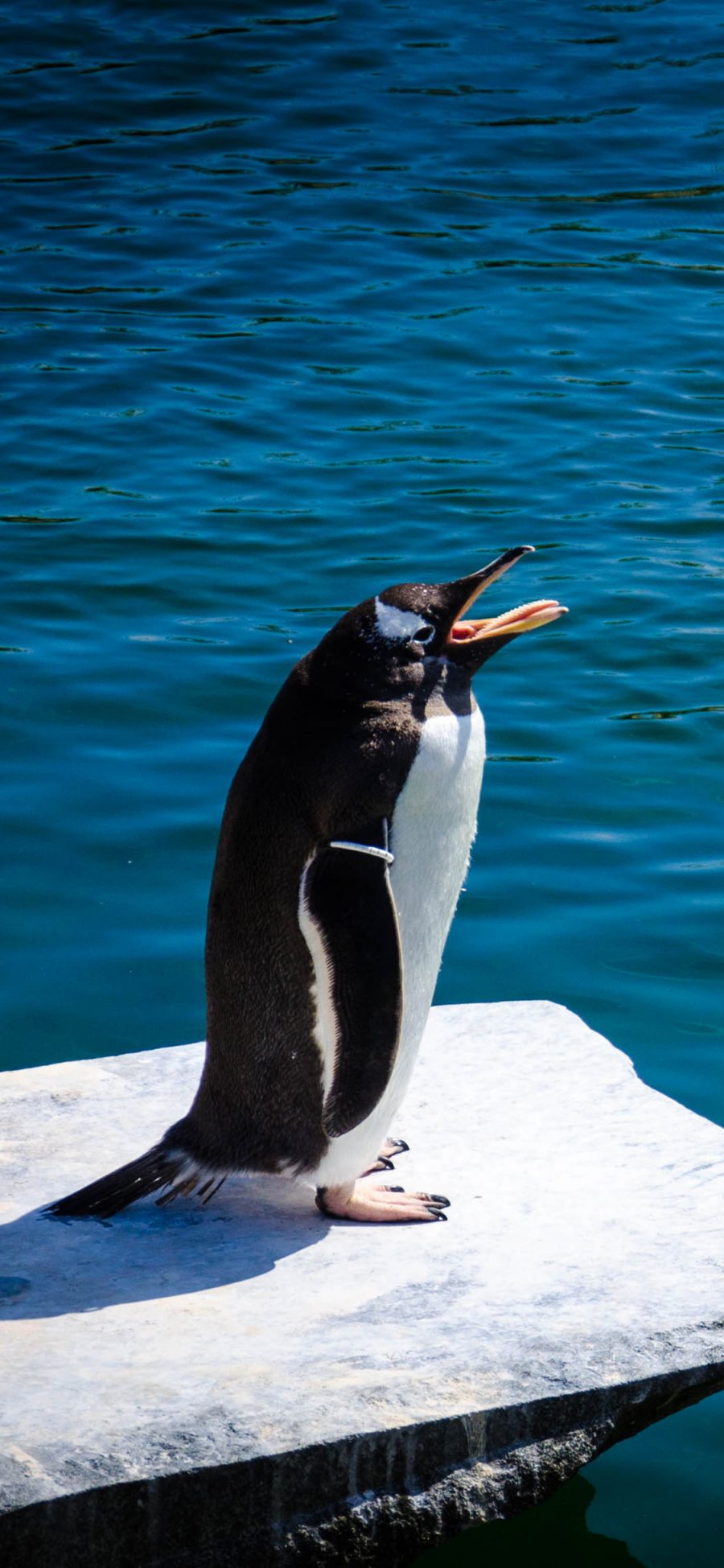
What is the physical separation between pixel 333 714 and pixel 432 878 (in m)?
0.31

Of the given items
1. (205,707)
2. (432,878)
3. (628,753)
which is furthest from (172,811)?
(432,878)

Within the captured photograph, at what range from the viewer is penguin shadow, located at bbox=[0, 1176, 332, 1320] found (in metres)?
2.74

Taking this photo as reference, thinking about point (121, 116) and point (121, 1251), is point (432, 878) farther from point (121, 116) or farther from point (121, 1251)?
point (121, 116)

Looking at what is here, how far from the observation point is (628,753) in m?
5.62

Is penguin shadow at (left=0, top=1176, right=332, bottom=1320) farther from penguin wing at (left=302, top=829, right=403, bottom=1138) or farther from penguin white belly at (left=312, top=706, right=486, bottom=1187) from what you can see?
penguin wing at (left=302, top=829, right=403, bottom=1138)

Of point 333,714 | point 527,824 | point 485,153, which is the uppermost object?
point 485,153

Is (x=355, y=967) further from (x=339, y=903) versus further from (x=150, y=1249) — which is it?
(x=150, y=1249)

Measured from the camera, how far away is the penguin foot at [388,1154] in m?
3.20

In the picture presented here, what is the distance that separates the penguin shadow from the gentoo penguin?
0.04m

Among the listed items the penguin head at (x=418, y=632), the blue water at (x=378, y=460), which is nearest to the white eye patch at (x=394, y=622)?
the penguin head at (x=418, y=632)

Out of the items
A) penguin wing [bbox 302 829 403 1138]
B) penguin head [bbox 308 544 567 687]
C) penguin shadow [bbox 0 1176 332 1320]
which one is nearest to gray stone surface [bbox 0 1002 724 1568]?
penguin shadow [bbox 0 1176 332 1320]

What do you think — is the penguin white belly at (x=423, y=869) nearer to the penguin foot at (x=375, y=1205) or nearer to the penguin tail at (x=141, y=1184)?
the penguin foot at (x=375, y=1205)

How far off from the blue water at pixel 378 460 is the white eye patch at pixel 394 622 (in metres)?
1.26

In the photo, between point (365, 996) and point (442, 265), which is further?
point (442, 265)
